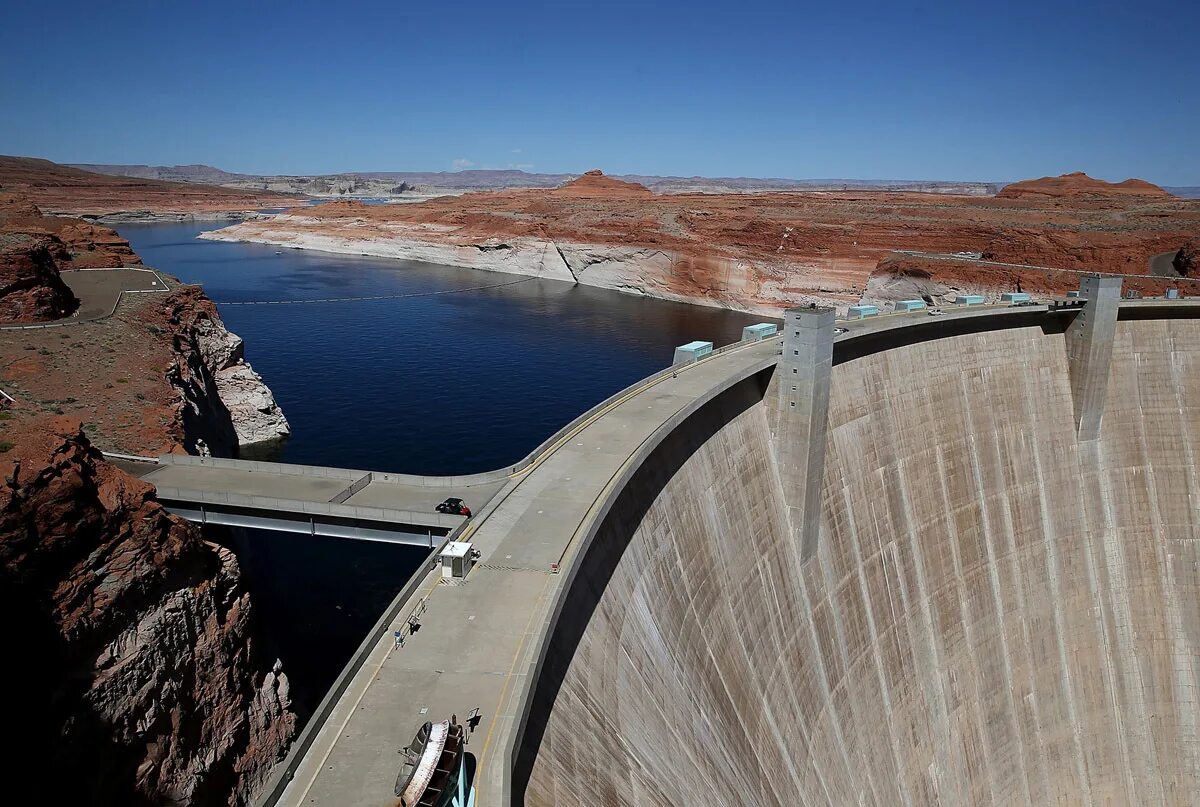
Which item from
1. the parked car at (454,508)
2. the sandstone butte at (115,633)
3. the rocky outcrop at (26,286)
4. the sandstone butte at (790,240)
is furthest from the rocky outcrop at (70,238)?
the sandstone butte at (790,240)

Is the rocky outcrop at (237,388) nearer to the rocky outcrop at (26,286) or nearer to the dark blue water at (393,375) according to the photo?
the dark blue water at (393,375)

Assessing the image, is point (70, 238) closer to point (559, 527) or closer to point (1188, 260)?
point (559, 527)

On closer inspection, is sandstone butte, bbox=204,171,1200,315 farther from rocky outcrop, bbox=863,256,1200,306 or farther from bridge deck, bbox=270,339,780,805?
bridge deck, bbox=270,339,780,805

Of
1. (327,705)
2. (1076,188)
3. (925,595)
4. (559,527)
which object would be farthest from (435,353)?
(1076,188)

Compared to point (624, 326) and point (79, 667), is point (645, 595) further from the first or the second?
point (624, 326)

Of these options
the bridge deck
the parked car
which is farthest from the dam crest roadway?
the parked car
